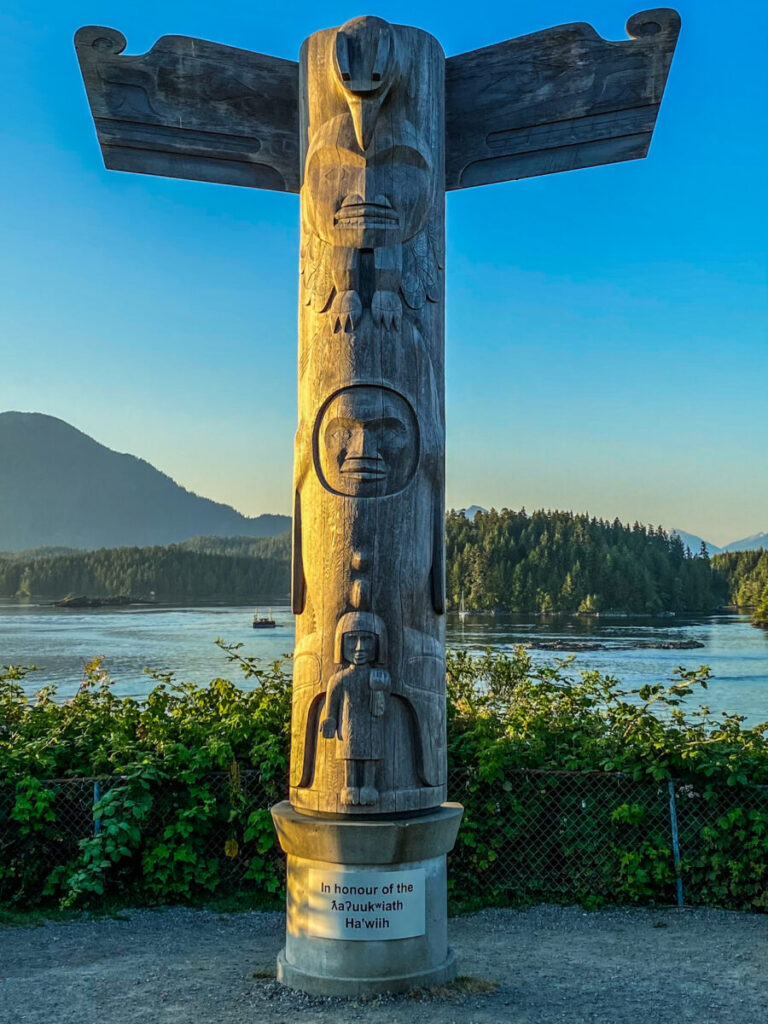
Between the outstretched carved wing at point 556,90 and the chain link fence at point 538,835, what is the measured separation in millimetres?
4820

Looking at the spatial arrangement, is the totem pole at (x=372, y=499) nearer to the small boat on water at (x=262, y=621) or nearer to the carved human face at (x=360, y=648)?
the carved human face at (x=360, y=648)

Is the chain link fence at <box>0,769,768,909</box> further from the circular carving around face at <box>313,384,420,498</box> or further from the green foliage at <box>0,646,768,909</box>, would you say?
the circular carving around face at <box>313,384,420,498</box>

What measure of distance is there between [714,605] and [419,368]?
1881 centimetres

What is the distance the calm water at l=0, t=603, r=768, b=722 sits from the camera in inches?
369

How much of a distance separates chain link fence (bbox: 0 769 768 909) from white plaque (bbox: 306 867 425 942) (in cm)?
292

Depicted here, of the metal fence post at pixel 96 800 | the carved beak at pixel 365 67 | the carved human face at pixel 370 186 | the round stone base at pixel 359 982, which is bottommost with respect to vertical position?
the round stone base at pixel 359 982

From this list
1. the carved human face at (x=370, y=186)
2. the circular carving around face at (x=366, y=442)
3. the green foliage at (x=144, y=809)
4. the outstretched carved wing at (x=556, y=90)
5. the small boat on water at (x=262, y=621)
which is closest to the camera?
the circular carving around face at (x=366, y=442)

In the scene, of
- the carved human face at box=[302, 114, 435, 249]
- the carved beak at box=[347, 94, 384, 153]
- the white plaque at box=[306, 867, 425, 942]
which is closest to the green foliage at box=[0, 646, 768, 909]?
the white plaque at box=[306, 867, 425, 942]

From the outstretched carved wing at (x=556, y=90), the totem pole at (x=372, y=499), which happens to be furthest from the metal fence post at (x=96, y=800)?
the outstretched carved wing at (x=556, y=90)

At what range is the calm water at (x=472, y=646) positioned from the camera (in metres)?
9.38

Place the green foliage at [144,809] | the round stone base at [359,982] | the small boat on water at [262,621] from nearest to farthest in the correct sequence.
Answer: the round stone base at [359,982] → the green foliage at [144,809] → the small boat on water at [262,621]

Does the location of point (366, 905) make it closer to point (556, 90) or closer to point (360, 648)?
point (360, 648)

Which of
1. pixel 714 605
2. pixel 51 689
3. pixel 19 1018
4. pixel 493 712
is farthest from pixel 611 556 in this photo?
pixel 19 1018

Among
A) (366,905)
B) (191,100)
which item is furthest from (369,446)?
(191,100)
